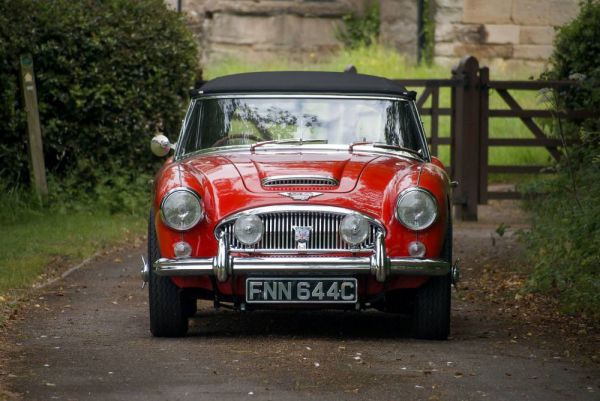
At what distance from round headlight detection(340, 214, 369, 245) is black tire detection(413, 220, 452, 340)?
55cm

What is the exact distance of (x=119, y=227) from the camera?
1472cm

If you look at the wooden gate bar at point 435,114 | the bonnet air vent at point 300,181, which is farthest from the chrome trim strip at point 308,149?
the wooden gate bar at point 435,114

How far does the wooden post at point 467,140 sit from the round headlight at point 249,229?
883cm

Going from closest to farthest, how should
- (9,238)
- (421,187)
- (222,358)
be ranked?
(222,358)
(421,187)
(9,238)

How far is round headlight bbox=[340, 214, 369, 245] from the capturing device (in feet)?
26.5

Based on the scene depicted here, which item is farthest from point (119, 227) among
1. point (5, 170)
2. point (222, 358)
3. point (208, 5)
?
point (208, 5)

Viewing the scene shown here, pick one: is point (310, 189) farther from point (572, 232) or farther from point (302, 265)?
point (572, 232)

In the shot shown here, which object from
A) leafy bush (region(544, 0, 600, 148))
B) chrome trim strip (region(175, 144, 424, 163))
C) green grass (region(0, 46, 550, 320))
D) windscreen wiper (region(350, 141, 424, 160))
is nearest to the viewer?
chrome trim strip (region(175, 144, 424, 163))

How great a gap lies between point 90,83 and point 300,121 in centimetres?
674

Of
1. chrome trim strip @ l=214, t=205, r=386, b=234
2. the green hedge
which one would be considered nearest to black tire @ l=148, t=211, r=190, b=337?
chrome trim strip @ l=214, t=205, r=386, b=234

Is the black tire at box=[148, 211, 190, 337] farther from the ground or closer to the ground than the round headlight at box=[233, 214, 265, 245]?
closer to the ground

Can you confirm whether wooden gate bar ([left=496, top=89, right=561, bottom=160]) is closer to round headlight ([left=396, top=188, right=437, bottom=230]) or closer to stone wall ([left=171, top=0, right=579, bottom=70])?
round headlight ([left=396, top=188, right=437, bottom=230])

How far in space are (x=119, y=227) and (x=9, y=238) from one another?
1.65 m

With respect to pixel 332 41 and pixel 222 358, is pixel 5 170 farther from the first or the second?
pixel 332 41
